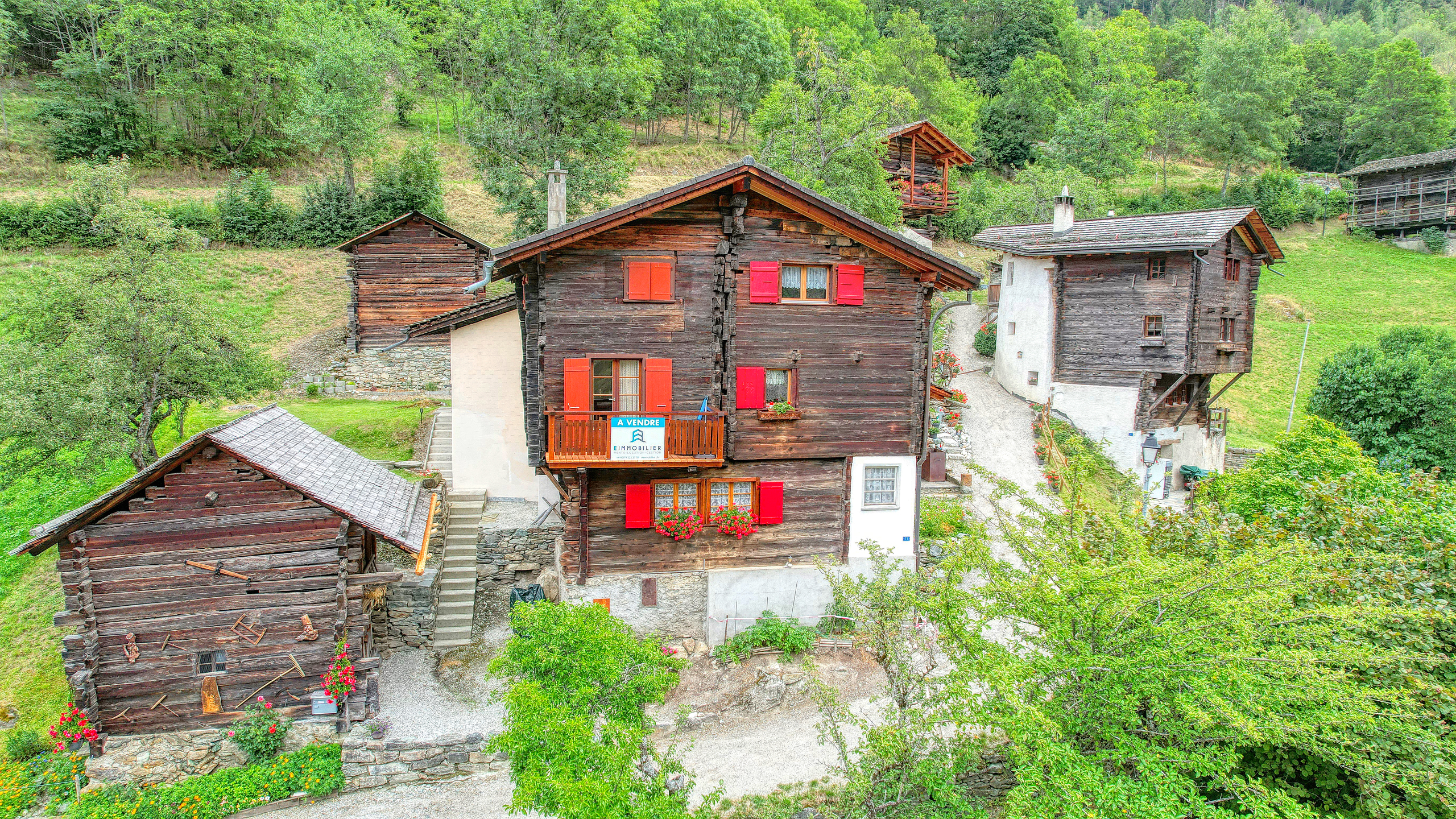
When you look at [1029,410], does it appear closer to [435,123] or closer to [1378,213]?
[1378,213]

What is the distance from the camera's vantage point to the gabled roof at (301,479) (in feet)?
42.5

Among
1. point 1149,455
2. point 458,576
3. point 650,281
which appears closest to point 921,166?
point 1149,455

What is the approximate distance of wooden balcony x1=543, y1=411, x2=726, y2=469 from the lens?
15.6 meters

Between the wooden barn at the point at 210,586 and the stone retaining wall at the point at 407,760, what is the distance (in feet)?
3.24

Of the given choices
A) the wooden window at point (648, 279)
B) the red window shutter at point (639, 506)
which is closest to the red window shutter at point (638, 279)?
the wooden window at point (648, 279)

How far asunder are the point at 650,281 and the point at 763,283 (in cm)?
258

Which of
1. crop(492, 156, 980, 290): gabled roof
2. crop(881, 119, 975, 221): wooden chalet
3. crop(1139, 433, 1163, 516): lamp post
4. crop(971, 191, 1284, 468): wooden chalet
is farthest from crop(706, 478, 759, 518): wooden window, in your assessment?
crop(881, 119, 975, 221): wooden chalet

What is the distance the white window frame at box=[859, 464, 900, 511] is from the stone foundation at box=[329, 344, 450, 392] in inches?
804

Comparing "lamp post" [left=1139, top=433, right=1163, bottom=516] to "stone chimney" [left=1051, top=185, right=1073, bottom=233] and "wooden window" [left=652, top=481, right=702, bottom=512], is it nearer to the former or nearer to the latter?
"stone chimney" [left=1051, top=185, right=1073, bottom=233]

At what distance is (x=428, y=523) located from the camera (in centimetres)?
1652

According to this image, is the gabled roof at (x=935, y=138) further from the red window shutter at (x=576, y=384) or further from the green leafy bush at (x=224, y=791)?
the green leafy bush at (x=224, y=791)

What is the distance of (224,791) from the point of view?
12.9 metres

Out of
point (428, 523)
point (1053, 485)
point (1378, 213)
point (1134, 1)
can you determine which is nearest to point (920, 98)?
point (1378, 213)

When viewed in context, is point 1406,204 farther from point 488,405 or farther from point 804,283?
point 488,405
